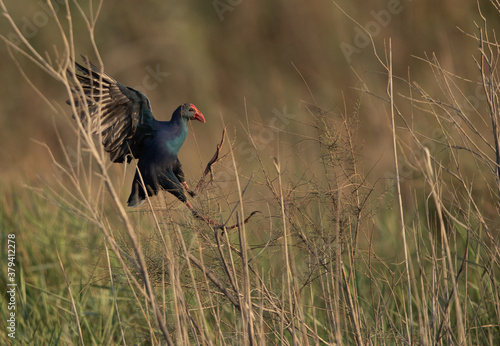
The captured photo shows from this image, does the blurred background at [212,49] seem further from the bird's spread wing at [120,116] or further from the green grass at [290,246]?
the bird's spread wing at [120,116]

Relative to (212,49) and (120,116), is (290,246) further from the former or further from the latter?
(212,49)

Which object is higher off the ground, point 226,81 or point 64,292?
point 226,81

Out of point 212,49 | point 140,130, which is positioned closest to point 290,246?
point 140,130

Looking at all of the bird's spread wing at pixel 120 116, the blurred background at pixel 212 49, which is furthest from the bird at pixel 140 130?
the blurred background at pixel 212 49

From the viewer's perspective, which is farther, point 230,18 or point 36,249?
point 230,18

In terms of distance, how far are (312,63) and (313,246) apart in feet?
21.5

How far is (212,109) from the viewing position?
772 cm

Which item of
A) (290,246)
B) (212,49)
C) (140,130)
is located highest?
(212,49)

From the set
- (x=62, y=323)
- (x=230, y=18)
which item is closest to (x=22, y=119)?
(x=230, y=18)

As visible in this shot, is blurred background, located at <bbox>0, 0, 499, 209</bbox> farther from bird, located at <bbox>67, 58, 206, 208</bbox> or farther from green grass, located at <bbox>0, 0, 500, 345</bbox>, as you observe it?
bird, located at <bbox>67, 58, 206, 208</bbox>

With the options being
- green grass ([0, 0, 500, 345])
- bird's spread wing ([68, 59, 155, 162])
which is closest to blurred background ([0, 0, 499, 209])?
green grass ([0, 0, 500, 345])

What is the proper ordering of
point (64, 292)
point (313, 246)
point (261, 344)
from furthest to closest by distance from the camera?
point (64, 292), point (313, 246), point (261, 344)

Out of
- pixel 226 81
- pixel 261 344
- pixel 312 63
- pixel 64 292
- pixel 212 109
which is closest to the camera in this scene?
pixel 261 344

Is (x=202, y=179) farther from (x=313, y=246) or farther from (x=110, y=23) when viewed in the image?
(x=110, y=23)
